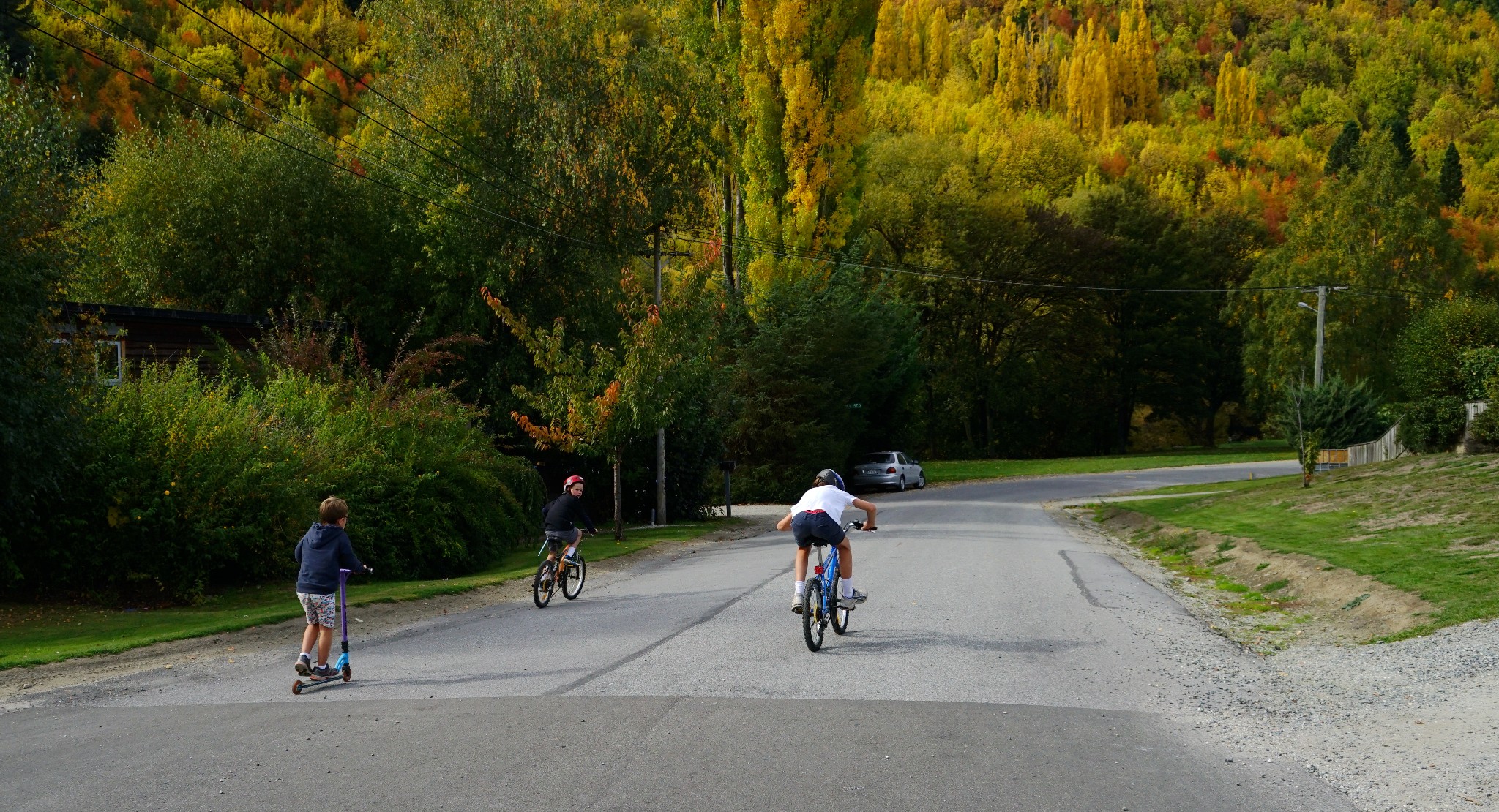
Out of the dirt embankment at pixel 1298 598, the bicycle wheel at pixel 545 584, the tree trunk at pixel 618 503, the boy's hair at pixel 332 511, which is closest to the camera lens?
the boy's hair at pixel 332 511

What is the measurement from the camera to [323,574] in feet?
34.9

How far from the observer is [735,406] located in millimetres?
42188

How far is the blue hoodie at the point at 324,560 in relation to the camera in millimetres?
10609

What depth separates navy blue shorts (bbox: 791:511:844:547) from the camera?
11898 millimetres

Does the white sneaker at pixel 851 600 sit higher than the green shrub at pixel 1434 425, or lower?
lower

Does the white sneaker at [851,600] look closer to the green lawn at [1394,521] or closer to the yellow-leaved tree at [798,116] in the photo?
the green lawn at [1394,521]

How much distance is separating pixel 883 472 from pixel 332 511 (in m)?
38.7

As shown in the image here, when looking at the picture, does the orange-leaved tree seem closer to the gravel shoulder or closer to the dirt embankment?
the dirt embankment

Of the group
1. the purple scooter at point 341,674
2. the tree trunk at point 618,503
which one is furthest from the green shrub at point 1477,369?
the purple scooter at point 341,674

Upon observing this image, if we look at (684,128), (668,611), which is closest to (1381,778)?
(668,611)

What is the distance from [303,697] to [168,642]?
4.02 metres

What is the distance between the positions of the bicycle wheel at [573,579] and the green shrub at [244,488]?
13.1 feet

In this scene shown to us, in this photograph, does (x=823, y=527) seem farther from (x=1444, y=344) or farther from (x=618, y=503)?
(x=1444, y=344)

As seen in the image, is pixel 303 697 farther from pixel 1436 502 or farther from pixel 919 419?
pixel 919 419
